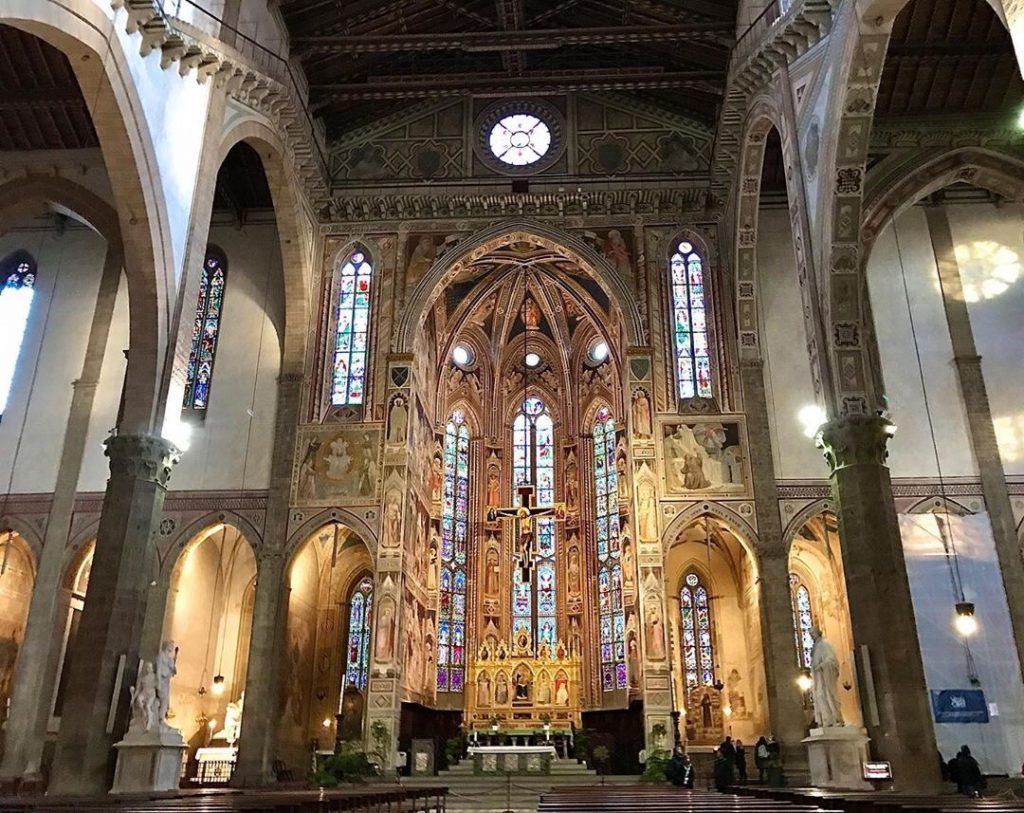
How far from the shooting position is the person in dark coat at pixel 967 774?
15.4m

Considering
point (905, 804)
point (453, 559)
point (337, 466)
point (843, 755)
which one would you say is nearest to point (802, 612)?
point (453, 559)

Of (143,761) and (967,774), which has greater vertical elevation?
(143,761)

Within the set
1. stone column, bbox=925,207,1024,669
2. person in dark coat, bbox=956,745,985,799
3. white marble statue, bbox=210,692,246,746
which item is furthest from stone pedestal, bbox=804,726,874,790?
white marble statue, bbox=210,692,246,746

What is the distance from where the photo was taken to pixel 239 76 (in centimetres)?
1762

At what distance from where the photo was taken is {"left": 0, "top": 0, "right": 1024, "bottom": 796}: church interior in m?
15.0

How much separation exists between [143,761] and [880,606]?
1149 cm

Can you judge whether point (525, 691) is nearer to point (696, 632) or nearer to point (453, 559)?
point (453, 559)

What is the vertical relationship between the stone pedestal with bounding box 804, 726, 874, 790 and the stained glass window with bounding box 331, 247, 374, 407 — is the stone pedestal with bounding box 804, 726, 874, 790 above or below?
below

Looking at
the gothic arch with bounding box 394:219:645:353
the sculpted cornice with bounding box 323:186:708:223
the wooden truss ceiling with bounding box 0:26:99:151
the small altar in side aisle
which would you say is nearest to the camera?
the wooden truss ceiling with bounding box 0:26:99:151

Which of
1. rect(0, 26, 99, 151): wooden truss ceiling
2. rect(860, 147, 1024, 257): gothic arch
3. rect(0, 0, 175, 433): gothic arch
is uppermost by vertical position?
rect(0, 26, 99, 151): wooden truss ceiling

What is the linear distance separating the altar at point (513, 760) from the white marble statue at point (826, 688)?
8.10 metres

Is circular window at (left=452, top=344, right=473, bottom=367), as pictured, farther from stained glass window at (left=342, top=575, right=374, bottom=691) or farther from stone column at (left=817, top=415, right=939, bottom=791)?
stone column at (left=817, top=415, right=939, bottom=791)

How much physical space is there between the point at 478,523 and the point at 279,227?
1161 cm

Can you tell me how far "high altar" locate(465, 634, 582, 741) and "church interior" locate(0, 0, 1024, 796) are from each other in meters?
0.14
